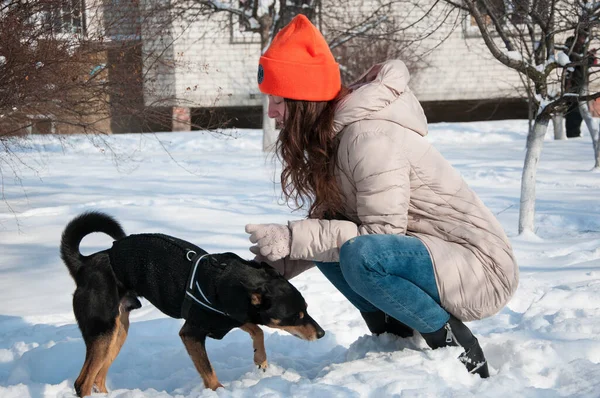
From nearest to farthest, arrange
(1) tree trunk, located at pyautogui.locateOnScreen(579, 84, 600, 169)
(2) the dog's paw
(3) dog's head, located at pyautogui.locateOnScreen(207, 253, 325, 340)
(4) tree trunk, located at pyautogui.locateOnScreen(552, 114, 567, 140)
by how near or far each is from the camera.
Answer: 1. (3) dog's head, located at pyautogui.locateOnScreen(207, 253, 325, 340)
2. (2) the dog's paw
3. (1) tree trunk, located at pyautogui.locateOnScreen(579, 84, 600, 169)
4. (4) tree trunk, located at pyautogui.locateOnScreen(552, 114, 567, 140)

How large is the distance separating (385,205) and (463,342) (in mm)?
689

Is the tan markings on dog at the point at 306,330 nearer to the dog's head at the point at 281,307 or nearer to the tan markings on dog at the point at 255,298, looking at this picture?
the dog's head at the point at 281,307

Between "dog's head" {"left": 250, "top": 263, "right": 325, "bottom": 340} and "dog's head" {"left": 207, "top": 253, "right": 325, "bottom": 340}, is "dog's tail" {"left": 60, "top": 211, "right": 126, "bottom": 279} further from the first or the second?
"dog's head" {"left": 250, "top": 263, "right": 325, "bottom": 340}

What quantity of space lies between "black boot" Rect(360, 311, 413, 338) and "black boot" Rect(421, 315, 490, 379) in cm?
30

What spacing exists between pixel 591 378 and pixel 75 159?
1191 centimetres

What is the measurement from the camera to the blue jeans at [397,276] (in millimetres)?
2816

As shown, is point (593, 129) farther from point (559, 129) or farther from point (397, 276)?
point (397, 276)

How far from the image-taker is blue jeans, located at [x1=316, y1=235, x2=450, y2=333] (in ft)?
9.24

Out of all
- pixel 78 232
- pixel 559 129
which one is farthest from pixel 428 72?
pixel 78 232

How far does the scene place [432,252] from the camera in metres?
2.91

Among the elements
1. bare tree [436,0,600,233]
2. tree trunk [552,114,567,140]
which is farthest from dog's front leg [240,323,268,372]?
tree trunk [552,114,567,140]

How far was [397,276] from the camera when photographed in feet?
9.44

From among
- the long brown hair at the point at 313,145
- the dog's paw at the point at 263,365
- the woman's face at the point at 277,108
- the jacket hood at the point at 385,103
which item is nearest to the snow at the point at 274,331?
the dog's paw at the point at 263,365

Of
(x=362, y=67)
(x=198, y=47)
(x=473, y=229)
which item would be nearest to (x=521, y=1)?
(x=473, y=229)
